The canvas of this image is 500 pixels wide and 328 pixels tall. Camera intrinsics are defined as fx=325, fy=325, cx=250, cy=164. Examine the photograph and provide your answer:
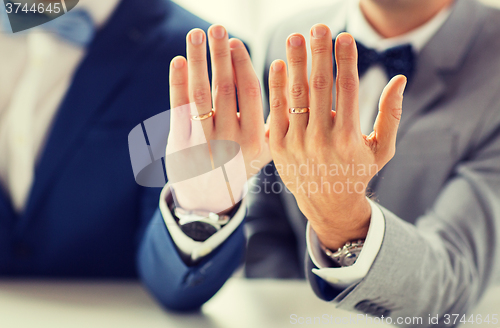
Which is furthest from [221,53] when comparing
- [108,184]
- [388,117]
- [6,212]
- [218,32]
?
[6,212]

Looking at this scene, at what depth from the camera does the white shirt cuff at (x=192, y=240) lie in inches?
13.9

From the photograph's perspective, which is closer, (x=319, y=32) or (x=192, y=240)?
(x=319, y=32)

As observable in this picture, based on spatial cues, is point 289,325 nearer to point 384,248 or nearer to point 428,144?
point 384,248

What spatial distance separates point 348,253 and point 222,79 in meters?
0.20

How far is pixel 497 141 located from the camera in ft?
1.49

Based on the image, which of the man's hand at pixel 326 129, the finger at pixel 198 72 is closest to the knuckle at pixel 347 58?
the man's hand at pixel 326 129

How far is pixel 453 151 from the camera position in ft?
1.47

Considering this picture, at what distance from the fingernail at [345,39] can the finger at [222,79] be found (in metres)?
0.10

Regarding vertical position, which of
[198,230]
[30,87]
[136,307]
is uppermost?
[30,87]

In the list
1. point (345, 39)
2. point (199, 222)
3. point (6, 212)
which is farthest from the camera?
point (6, 212)

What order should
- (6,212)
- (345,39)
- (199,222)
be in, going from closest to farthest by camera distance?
1. (345,39)
2. (199,222)
3. (6,212)

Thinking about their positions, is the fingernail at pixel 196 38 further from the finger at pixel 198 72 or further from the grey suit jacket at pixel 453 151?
the grey suit jacket at pixel 453 151

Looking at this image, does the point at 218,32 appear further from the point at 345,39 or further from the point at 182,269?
the point at 182,269

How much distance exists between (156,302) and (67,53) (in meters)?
0.37
